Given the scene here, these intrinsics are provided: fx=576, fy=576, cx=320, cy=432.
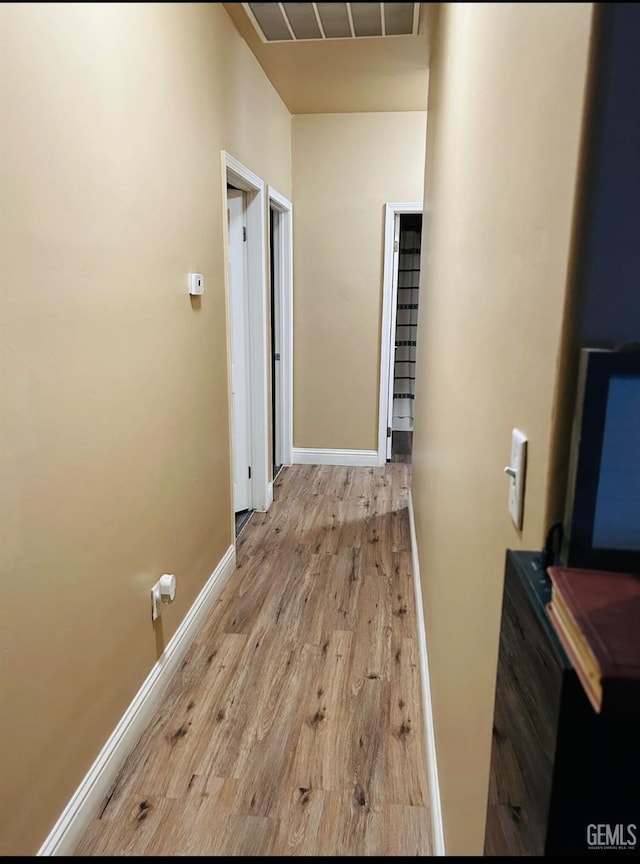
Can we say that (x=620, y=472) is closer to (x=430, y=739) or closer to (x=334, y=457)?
(x=430, y=739)

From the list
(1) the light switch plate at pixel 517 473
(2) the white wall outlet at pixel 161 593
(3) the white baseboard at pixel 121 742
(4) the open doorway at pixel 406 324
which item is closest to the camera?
(1) the light switch plate at pixel 517 473

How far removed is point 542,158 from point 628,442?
33 cm

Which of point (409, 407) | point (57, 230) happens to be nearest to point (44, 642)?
point (57, 230)

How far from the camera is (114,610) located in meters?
1.73

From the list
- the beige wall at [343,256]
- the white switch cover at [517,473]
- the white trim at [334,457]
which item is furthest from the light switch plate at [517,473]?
the white trim at [334,457]

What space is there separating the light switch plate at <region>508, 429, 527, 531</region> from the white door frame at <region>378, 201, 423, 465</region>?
3.84 metres

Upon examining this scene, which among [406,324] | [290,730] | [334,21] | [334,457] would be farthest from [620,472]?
[406,324]

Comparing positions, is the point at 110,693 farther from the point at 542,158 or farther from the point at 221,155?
the point at 221,155

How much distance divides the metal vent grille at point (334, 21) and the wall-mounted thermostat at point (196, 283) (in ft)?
2.75

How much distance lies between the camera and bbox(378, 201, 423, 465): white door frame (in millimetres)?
4324

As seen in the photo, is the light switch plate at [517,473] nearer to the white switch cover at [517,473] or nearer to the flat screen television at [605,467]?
the white switch cover at [517,473]

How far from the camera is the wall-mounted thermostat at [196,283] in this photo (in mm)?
2262

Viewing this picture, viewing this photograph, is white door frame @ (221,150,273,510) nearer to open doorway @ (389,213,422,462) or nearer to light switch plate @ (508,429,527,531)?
open doorway @ (389,213,422,462)

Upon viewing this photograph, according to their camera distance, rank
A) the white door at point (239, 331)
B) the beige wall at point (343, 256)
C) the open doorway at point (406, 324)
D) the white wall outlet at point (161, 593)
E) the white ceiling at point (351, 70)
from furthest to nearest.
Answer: the open doorway at point (406, 324) → the beige wall at point (343, 256) → the white door at point (239, 331) → the white ceiling at point (351, 70) → the white wall outlet at point (161, 593)
